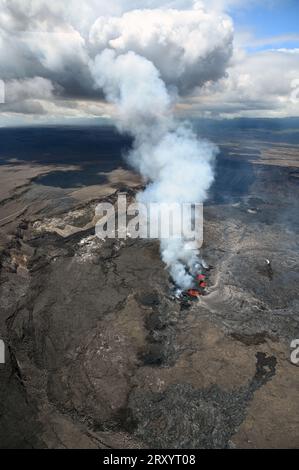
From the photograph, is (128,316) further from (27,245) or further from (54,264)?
(27,245)

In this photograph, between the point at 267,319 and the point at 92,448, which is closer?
the point at 92,448

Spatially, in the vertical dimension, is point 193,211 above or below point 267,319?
above

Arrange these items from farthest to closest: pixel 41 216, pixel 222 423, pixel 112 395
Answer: pixel 41 216 < pixel 112 395 < pixel 222 423

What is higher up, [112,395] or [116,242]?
[116,242]

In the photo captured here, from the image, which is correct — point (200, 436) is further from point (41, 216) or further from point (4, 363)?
point (41, 216)

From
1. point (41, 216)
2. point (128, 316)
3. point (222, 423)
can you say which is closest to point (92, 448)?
point (222, 423)

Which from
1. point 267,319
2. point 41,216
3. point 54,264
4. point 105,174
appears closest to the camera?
point 267,319

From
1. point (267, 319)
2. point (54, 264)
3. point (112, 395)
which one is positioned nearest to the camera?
point (112, 395)
